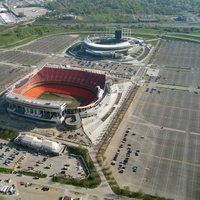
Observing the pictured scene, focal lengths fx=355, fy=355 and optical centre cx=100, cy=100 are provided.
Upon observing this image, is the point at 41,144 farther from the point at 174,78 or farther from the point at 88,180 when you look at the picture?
the point at 174,78

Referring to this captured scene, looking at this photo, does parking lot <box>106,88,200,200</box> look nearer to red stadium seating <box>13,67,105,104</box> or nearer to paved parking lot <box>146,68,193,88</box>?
paved parking lot <box>146,68,193,88</box>

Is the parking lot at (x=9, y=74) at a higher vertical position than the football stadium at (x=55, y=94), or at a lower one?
lower

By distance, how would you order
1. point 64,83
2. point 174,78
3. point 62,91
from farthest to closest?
point 174,78
point 64,83
point 62,91

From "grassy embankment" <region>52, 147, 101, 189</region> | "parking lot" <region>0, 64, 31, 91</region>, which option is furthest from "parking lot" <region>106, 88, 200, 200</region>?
"parking lot" <region>0, 64, 31, 91</region>

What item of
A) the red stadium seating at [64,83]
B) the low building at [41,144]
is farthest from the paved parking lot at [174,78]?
the low building at [41,144]

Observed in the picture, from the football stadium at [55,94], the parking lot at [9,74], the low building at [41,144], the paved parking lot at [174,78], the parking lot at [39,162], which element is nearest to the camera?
the parking lot at [39,162]

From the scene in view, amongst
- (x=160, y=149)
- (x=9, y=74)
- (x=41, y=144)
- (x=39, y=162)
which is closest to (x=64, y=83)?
(x=9, y=74)

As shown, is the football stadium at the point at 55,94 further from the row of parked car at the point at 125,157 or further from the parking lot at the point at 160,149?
the row of parked car at the point at 125,157
